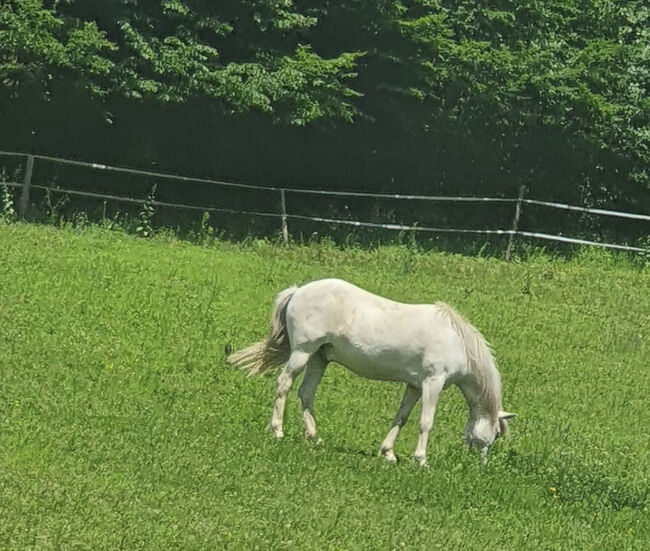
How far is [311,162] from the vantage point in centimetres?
2561

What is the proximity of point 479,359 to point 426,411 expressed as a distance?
55 centimetres

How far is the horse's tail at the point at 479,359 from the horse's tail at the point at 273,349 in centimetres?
116

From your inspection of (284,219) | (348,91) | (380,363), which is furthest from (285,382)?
(348,91)

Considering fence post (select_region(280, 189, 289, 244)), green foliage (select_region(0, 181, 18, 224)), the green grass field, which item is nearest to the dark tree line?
fence post (select_region(280, 189, 289, 244))

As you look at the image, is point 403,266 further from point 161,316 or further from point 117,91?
point 161,316

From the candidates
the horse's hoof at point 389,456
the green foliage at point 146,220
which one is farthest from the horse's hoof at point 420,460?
the green foliage at point 146,220

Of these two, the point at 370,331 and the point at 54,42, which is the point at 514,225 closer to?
the point at 54,42

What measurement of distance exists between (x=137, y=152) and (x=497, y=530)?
16.0 meters

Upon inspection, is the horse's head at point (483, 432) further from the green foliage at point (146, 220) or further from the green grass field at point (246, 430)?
the green foliage at point (146, 220)

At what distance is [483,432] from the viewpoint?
10625mm

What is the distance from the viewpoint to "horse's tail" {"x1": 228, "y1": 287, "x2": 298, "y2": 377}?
35.1ft

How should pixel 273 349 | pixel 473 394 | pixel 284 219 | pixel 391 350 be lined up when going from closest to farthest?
1. pixel 391 350
2. pixel 473 394
3. pixel 273 349
4. pixel 284 219

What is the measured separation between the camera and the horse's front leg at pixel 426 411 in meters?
10.2

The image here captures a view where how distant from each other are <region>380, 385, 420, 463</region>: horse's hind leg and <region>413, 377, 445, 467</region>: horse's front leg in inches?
7.2
